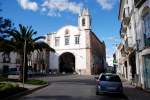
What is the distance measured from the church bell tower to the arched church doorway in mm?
10668

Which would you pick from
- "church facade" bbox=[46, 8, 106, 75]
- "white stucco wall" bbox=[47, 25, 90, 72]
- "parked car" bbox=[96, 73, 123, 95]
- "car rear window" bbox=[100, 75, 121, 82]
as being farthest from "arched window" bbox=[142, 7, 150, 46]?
"white stucco wall" bbox=[47, 25, 90, 72]

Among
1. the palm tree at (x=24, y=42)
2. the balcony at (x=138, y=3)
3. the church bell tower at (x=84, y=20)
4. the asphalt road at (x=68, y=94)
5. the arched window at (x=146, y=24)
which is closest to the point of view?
the asphalt road at (x=68, y=94)

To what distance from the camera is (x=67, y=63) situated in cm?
10031

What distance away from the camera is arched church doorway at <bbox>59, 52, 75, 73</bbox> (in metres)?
99.8

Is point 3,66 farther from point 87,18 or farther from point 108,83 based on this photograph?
point 108,83

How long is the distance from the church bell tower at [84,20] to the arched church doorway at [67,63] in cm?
1067

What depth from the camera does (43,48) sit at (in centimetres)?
3978

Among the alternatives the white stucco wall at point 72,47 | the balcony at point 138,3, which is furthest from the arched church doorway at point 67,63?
the balcony at point 138,3

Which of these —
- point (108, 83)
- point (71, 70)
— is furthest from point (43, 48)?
point (71, 70)

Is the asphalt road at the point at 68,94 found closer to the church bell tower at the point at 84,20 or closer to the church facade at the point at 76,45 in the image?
the church facade at the point at 76,45

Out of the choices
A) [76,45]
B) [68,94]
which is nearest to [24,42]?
[68,94]

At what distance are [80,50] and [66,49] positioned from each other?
193 inches

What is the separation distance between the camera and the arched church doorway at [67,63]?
327ft

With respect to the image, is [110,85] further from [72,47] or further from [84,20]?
[84,20]
